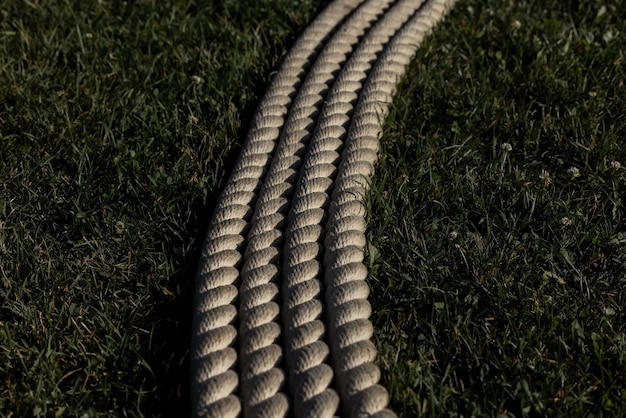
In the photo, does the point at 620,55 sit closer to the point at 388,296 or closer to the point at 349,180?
the point at 349,180

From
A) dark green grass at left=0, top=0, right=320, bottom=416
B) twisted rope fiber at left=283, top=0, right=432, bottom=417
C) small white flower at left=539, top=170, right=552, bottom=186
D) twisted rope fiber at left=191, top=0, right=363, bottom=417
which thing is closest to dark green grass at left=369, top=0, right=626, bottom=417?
small white flower at left=539, top=170, right=552, bottom=186

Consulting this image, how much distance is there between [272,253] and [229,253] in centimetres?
10

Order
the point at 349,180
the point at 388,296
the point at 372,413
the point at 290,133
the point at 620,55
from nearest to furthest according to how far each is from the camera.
Answer: the point at 372,413
the point at 388,296
the point at 349,180
the point at 290,133
the point at 620,55

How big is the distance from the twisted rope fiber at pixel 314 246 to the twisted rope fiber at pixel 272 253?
26 millimetres

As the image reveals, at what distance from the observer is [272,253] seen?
2219 mm

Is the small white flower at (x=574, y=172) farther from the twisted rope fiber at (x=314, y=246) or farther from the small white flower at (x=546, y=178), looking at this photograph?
the twisted rope fiber at (x=314, y=246)

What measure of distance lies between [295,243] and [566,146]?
0.86 metres

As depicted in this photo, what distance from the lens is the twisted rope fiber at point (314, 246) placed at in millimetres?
1906

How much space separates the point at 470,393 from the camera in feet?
6.42

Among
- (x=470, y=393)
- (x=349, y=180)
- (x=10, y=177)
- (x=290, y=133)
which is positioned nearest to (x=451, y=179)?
(x=349, y=180)

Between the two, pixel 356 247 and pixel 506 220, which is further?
pixel 506 220

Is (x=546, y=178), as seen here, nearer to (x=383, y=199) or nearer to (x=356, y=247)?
(x=383, y=199)

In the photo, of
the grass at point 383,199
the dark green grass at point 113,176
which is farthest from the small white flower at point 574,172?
the dark green grass at point 113,176

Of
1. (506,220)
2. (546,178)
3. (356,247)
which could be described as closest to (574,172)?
(546,178)
